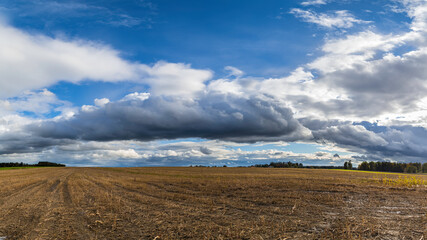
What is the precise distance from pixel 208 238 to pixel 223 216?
4.15 m

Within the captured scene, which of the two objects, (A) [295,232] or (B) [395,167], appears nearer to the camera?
(A) [295,232]

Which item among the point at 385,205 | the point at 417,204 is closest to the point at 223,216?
the point at 385,205

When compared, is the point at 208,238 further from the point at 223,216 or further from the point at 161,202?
the point at 161,202

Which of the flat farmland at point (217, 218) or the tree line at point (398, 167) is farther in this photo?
the tree line at point (398, 167)

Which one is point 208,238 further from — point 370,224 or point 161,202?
point 161,202

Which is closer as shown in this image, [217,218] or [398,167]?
[217,218]

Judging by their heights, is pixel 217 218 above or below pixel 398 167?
above

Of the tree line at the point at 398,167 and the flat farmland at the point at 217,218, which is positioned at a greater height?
the flat farmland at the point at 217,218

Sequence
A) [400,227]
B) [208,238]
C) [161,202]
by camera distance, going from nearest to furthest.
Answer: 1. [208,238]
2. [400,227]
3. [161,202]

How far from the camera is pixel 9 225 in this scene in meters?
14.4

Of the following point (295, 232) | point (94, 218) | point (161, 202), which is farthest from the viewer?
point (161, 202)

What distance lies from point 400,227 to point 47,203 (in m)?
22.8

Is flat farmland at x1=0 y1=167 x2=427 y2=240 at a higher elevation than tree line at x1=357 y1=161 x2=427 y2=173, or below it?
higher

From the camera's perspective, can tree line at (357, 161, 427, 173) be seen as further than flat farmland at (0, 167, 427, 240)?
Yes
